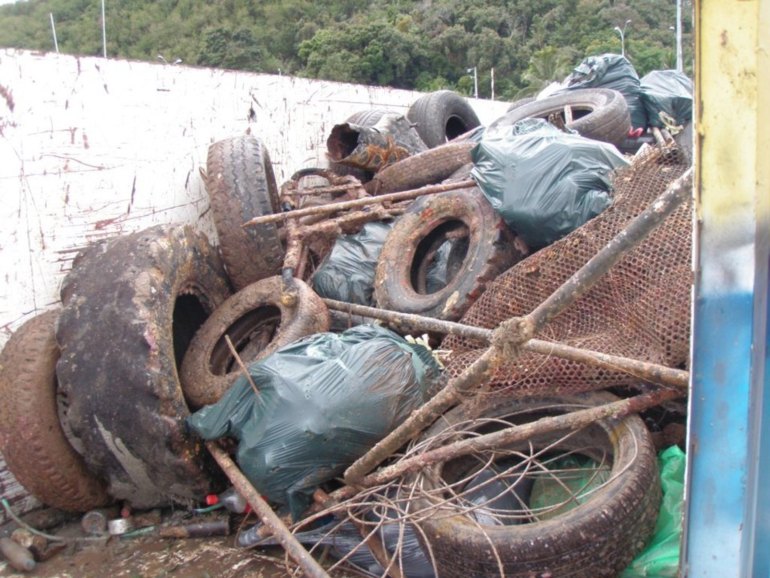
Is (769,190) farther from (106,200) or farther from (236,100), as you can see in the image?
(236,100)

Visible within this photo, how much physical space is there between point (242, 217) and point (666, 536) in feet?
8.89

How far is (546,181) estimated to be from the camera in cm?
323

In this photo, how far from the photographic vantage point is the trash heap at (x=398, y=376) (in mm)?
2006

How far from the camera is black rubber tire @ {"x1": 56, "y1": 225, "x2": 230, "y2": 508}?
2.68 meters

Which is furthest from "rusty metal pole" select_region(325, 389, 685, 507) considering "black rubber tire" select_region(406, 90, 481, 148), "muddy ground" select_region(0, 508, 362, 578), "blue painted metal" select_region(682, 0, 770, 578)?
"black rubber tire" select_region(406, 90, 481, 148)

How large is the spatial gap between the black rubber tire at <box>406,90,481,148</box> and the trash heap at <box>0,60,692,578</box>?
2316mm

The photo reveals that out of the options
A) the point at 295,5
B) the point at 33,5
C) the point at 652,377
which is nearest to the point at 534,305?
the point at 652,377

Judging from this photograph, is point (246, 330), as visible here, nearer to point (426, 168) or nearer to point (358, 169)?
point (426, 168)

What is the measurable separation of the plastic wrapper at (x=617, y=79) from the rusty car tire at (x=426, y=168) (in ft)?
5.65

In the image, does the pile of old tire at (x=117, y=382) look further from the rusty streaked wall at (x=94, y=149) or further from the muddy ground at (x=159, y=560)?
the rusty streaked wall at (x=94, y=149)

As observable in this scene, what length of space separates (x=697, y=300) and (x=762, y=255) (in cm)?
12

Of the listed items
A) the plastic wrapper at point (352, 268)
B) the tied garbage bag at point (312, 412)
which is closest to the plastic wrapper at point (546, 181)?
the plastic wrapper at point (352, 268)

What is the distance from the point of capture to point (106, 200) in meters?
3.87

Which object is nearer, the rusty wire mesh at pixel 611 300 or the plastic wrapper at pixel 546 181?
the rusty wire mesh at pixel 611 300
